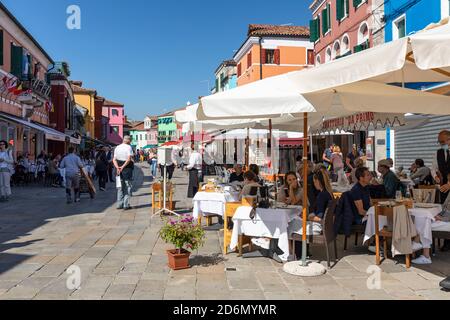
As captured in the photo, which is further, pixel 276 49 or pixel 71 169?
pixel 276 49

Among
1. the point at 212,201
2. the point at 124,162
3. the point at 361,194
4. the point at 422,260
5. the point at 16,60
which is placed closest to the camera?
the point at 422,260

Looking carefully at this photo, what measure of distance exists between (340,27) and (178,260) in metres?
18.8

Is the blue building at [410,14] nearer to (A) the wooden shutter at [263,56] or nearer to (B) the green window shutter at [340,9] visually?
(B) the green window shutter at [340,9]

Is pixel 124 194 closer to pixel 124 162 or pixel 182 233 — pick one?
pixel 124 162

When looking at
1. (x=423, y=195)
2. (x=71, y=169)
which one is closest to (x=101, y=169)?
(x=71, y=169)

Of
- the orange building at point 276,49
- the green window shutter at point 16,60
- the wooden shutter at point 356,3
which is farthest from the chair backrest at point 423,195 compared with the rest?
the orange building at point 276,49

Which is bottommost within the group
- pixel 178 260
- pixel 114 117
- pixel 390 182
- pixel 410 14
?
pixel 178 260

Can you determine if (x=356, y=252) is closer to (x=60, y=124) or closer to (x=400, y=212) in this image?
(x=400, y=212)

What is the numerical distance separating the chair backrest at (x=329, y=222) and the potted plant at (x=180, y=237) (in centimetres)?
149

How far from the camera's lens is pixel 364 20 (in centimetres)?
1805

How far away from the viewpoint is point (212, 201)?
714cm

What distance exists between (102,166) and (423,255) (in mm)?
13328

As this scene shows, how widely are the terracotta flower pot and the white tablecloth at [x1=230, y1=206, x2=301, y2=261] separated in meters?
0.78

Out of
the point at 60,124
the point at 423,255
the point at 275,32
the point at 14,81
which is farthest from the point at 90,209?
the point at 275,32
